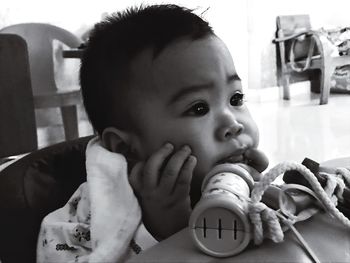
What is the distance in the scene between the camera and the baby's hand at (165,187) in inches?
24.3

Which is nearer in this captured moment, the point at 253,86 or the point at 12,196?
the point at 12,196

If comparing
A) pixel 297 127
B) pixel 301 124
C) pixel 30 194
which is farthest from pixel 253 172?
pixel 301 124

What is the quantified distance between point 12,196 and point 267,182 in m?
0.47

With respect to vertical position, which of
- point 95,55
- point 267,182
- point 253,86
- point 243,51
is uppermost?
point 95,55

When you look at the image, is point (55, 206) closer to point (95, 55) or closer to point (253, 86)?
point (95, 55)

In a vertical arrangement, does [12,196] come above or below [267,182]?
below

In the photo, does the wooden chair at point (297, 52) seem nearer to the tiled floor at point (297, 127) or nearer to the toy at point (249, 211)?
the tiled floor at point (297, 127)

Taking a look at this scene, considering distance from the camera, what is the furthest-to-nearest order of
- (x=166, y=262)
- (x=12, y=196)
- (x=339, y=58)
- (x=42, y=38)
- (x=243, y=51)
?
(x=243, y=51) → (x=339, y=58) → (x=42, y=38) → (x=12, y=196) → (x=166, y=262)

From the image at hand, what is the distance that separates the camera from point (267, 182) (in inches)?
18.4

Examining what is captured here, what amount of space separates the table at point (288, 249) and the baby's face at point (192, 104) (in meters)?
0.17

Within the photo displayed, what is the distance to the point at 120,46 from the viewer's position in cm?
70

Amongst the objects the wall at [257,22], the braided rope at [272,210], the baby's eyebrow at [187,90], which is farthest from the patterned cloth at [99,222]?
Answer: the wall at [257,22]

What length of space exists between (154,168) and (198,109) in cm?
10

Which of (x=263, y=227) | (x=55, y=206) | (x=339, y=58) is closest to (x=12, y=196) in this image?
(x=55, y=206)
